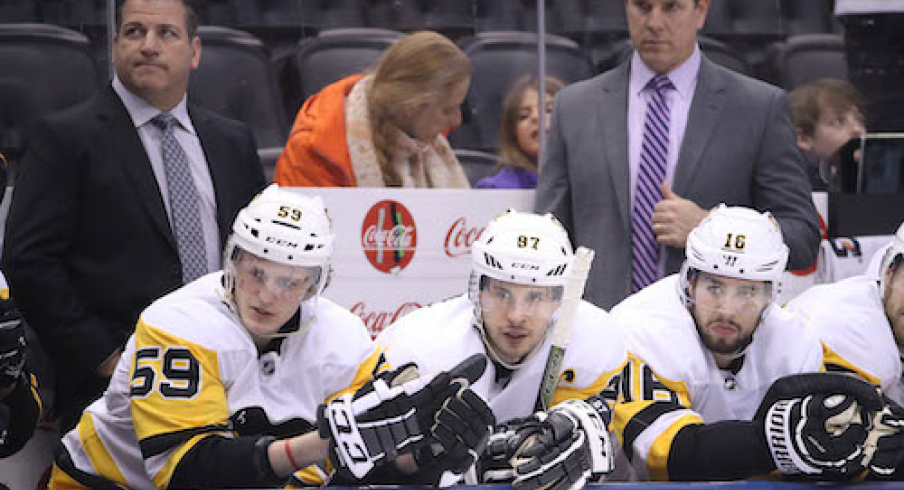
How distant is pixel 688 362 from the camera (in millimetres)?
3225

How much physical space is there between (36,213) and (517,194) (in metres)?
1.43

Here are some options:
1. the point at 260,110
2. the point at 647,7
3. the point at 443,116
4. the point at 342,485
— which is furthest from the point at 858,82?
the point at 342,485

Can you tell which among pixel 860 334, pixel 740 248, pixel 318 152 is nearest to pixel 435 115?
pixel 318 152

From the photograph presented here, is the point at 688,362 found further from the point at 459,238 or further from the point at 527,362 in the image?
the point at 459,238

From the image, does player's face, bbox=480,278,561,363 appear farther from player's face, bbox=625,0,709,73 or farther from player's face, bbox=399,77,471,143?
player's face, bbox=625,0,709,73

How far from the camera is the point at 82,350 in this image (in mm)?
3176

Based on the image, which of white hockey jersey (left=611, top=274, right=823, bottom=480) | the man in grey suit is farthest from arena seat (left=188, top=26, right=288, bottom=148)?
white hockey jersey (left=611, top=274, right=823, bottom=480)

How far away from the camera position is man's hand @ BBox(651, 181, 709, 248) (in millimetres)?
3555

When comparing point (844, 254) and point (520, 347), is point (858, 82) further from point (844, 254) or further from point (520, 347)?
point (520, 347)

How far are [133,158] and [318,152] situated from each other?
23.4 inches

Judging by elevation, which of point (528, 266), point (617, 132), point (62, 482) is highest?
point (617, 132)

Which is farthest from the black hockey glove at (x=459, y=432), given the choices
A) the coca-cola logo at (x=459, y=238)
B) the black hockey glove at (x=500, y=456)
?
the coca-cola logo at (x=459, y=238)

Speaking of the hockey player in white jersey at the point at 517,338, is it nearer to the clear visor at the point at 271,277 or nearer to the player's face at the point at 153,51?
the clear visor at the point at 271,277

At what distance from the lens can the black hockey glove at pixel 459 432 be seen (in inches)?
98.9
